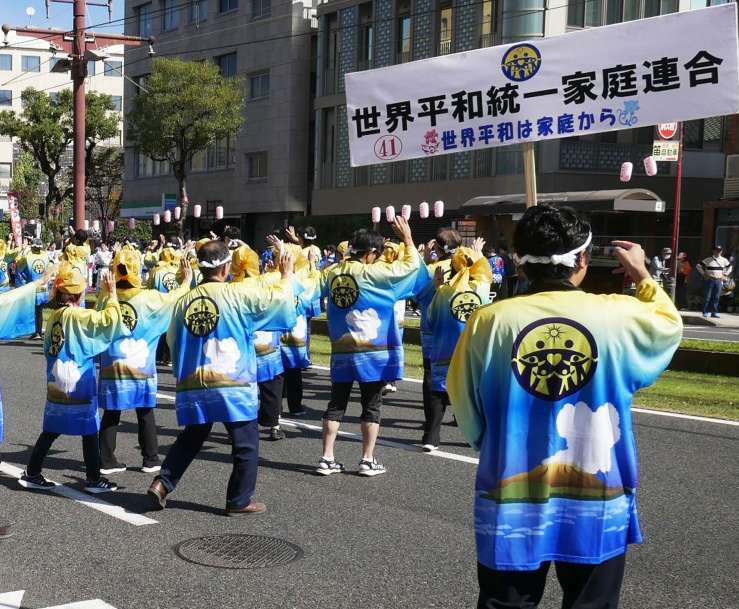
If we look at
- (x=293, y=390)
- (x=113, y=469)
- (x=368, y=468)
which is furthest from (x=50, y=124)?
(x=368, y=468)

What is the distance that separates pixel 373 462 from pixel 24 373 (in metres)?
7.07

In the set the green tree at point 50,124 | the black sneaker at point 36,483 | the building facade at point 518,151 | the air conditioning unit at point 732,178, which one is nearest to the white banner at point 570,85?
the black sneaker at point 36,483

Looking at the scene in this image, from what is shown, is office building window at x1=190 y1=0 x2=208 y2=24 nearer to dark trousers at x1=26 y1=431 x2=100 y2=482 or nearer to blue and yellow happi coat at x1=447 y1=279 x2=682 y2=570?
dark trousers at x1=26 y1=431 x2=100 y2=482

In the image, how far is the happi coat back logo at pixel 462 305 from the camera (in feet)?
27.9

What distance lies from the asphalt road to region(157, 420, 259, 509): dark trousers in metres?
0.19

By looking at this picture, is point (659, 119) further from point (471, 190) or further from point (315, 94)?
point (315, 94)

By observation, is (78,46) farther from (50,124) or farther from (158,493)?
(50,124)

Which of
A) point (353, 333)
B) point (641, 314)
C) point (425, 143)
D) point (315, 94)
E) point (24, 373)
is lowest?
point (24, 373)

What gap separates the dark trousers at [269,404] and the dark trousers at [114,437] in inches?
53.1

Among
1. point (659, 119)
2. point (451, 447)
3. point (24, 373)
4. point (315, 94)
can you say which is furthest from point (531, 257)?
point (315, 94)

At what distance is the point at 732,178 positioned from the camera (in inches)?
1074

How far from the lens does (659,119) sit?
6410 millimetres

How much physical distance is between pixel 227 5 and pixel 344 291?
136 feet

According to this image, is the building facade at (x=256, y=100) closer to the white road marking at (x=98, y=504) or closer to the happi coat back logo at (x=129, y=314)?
the happi coat back logo at (x=129, y=314)
